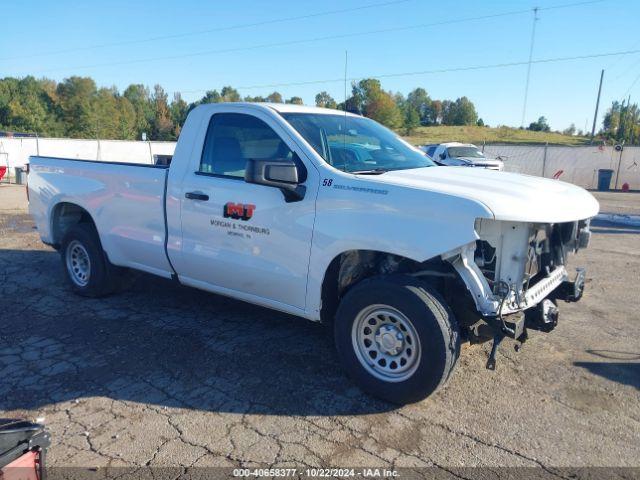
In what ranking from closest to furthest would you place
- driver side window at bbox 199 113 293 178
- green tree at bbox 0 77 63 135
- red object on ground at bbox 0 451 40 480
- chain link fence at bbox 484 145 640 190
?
red object on ground at bbox 0 451 40 480 → driver side window at bbox 199 113 293 178 → chain link fence at bbox 484 145 640 190 → green tree at bbox 0 77 63 135

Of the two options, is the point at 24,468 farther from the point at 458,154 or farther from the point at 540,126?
the point at 540,126

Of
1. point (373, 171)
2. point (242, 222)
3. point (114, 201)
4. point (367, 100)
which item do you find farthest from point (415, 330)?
point (367, 100)

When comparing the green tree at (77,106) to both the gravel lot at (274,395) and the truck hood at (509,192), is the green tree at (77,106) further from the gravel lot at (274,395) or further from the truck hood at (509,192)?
the truck hood at (509,192)

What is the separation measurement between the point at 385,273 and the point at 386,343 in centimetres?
55

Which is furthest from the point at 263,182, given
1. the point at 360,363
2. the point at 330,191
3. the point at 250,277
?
the point at 360,363

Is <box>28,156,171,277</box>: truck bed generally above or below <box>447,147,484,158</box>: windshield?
below

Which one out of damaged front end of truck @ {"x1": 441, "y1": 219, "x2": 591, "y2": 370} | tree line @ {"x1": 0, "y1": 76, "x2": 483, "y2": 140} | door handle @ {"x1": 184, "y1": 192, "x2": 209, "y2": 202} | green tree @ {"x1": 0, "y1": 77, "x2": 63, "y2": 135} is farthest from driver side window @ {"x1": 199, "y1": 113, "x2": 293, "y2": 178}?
green tree @ {"x1": 0, "y1": 77, "x2": 63, "y2": 135}

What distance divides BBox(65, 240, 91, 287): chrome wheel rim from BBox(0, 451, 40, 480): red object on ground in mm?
3886

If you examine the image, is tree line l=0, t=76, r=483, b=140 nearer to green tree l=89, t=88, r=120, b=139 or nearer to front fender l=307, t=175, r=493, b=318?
green tree l=89, t=88, r=120, b=139

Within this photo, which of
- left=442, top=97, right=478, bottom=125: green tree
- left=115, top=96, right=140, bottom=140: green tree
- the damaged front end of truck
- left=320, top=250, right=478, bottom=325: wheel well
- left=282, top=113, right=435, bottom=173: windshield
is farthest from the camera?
left=442, top=97, right=478, bottom=125: green tree

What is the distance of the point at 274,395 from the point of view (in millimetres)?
3840

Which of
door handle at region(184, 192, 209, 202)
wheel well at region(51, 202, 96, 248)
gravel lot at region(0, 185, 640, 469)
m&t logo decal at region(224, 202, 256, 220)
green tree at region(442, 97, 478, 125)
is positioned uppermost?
green tree at region(442, 97, 478, 125)

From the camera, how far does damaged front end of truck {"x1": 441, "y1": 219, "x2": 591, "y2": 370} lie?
338cm

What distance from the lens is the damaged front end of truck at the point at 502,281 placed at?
3.38m
